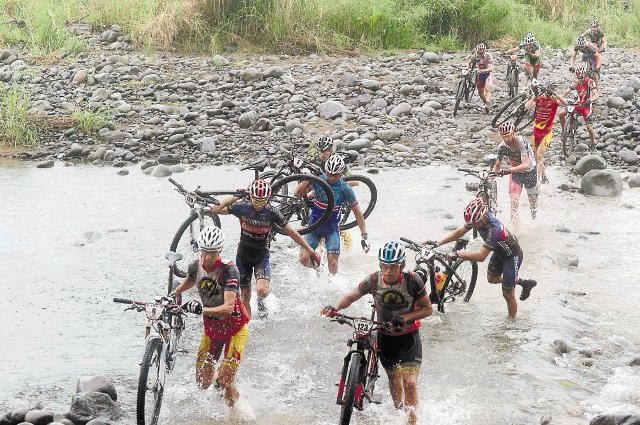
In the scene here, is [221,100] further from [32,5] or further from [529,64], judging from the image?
[32,5]

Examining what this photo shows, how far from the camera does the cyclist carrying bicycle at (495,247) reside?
966cm

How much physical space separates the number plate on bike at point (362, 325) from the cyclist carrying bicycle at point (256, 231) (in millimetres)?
2572

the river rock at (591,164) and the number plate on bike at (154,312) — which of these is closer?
the number plate on bike at (154,312)

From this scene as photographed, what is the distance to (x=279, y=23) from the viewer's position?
2409 cm

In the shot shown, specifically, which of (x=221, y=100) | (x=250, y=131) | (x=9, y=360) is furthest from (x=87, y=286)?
(x=221, y=100)

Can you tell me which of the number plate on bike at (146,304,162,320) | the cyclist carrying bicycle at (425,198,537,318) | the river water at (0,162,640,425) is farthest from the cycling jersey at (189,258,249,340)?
the cyclist carrying bicycle at (425,198,537,318)

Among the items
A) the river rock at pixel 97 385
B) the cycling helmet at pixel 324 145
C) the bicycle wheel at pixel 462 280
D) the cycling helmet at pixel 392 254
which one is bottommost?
the river rock at pixel 97 385

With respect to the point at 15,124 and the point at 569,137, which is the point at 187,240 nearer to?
the point at 15,124

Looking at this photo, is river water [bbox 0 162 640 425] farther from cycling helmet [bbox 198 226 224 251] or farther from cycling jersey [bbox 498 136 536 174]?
cycling helmet [bbox 198 226 224 251]

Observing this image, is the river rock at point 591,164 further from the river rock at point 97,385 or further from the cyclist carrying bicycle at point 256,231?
the river rock at point 97,385

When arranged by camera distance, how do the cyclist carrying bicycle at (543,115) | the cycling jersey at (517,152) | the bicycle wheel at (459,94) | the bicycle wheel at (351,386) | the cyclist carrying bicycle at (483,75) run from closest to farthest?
1. the bicycle wheel at (351,386)
2. the cycling jersey at (517,152)
3. the cyclist carrying bicycle at (543,115)
4. the bicycle wheel at (459,94)
5. the cyclist carrying bicycle at (483,75)

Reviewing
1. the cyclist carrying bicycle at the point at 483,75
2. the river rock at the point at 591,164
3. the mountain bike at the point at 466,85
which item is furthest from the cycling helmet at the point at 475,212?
the cyclist carrying bicycle at the point at 483,75

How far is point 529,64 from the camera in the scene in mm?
20516

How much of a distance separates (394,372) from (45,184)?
10890mm
